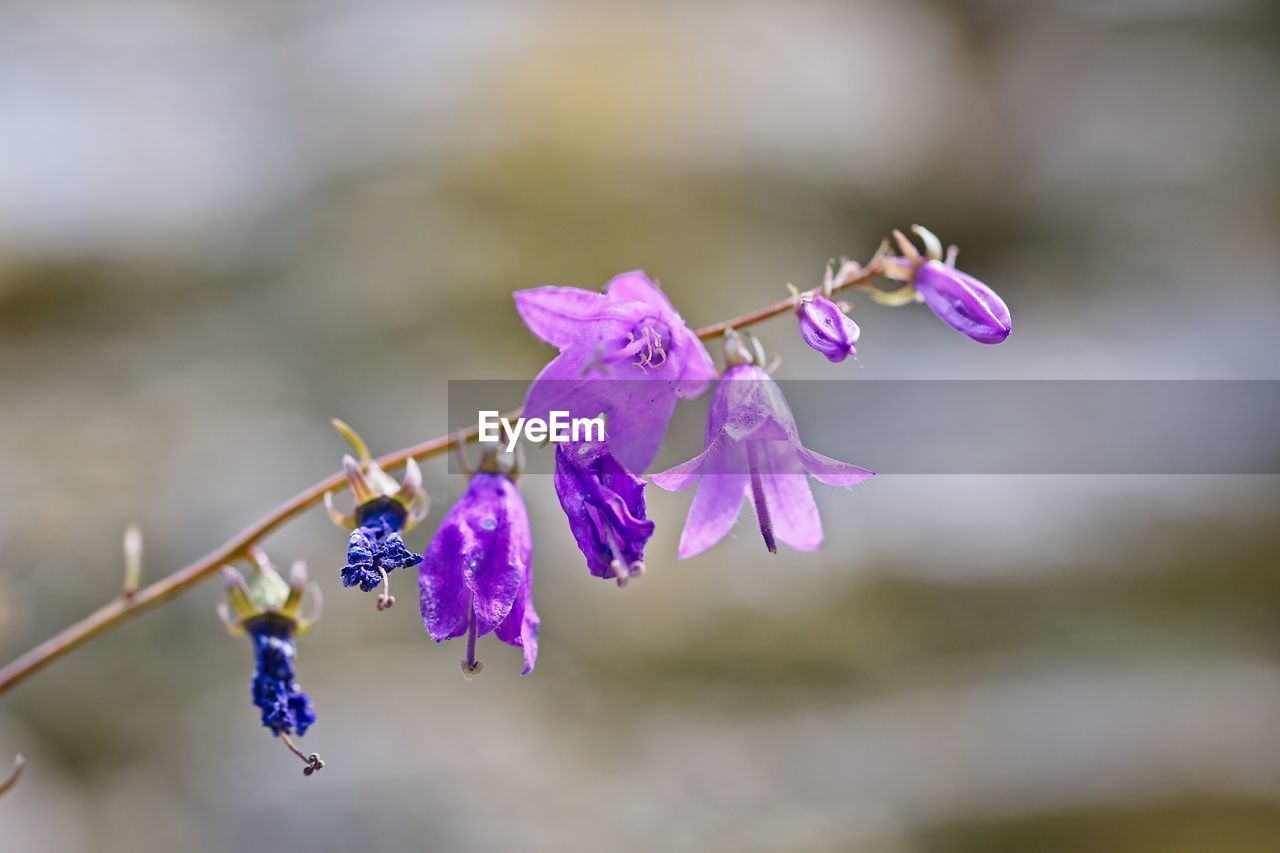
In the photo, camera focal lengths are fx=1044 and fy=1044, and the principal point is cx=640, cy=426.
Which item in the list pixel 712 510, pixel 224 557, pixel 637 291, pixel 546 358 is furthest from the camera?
pixel 546 358

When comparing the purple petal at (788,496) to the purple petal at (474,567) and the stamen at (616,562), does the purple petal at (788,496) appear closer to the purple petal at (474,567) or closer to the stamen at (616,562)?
the stamen at (616,562)

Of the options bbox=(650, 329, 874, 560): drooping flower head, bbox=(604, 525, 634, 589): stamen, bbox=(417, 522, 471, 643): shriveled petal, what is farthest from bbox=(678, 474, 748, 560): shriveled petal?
bbox=(417, 522, 471, 643): shriveled petal

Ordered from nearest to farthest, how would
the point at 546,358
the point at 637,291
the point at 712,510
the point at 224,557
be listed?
the point at 637,291
the point at 712,510
the point at 224,557
the point at 546,358

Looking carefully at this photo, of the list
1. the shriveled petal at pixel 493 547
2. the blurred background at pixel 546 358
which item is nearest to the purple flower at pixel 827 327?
the shriveled petal at pixel 493 547

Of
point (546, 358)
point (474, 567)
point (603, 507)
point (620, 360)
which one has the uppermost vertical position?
point (546, 358)

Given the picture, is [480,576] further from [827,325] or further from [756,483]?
[827,325]

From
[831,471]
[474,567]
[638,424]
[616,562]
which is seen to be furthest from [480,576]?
[831,471]

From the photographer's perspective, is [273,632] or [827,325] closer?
[827,325]
